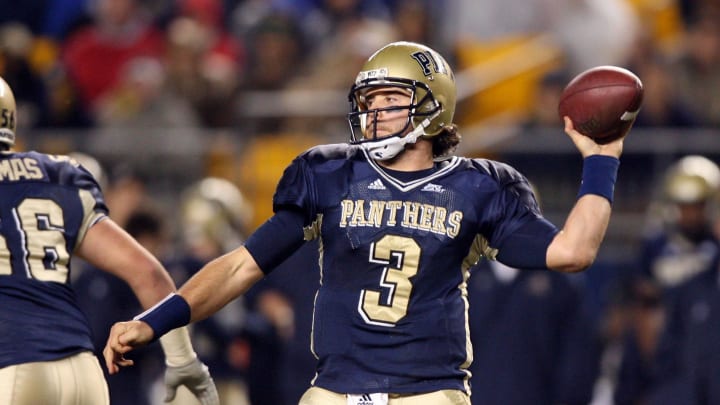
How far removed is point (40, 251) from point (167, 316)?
655 mm

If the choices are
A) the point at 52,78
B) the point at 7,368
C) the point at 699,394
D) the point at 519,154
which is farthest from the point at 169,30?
the point at 7,368

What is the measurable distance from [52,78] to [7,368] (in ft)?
22.0

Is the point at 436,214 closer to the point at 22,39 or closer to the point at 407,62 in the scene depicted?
the point at 407,62

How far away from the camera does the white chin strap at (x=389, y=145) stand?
15.4 feet

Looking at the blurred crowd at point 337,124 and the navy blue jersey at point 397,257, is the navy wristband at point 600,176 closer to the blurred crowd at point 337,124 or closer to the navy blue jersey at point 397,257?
the navy blue jersey at point 397,257

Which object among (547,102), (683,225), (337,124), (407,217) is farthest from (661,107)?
(407,217)

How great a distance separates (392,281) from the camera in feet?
15.0

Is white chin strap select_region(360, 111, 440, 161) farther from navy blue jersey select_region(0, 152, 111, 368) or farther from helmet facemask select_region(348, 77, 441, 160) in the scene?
navy blue jersey select_region(0, 152, 111, 368)

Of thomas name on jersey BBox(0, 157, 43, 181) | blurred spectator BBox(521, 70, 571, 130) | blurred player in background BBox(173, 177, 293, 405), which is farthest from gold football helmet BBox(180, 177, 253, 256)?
thomas name on jersey BBox(0, 157, 43, 181)

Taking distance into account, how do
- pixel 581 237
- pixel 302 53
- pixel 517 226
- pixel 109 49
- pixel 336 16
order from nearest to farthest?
pixel 581 237
pixel 517 226
pixel 302 53
pixel 336 16
pixel 109 49

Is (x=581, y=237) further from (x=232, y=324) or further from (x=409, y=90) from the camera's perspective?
(x=232, y=324)

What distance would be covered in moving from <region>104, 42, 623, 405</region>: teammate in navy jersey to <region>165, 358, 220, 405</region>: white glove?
453 mm

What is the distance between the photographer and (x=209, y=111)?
1072 centimetres

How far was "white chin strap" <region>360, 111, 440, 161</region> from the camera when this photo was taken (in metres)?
4.69
